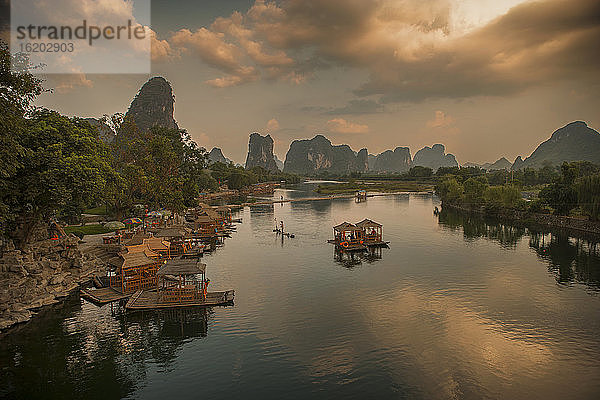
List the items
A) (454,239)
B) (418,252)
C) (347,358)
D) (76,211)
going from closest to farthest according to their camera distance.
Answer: (347,358), (76,211), (418,252), (454,239)

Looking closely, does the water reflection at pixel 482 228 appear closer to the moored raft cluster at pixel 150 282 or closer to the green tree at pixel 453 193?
the green tree at pixel 453 193

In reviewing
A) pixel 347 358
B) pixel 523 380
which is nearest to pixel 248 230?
pixel 347 358

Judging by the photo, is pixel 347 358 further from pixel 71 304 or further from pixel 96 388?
pixel 71 304

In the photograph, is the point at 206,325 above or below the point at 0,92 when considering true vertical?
below

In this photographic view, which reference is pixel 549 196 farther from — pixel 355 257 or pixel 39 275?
pixel 39 275

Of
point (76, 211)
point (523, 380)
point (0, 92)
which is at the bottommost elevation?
point (523, 380)

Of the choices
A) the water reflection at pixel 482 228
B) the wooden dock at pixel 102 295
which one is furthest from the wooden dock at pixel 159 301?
the water reflection at pixel 482 228
